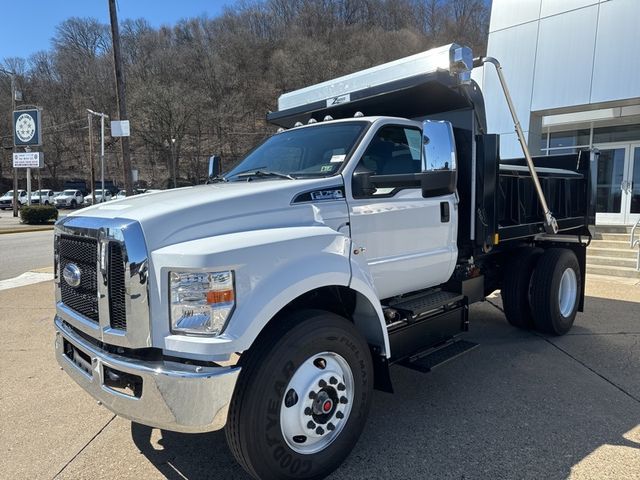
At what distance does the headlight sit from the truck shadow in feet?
3.59

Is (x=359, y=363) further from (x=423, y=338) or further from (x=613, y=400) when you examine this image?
(x=613, y=400)

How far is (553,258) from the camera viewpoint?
5.39m

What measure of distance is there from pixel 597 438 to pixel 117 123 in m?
11.5

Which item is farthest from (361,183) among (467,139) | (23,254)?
(23,254)

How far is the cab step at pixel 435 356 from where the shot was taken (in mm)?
3535

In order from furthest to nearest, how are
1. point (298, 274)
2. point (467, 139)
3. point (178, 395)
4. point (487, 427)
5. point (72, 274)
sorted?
point (467, 139), point (487, 427), point (72, 274), point (298, 274), point (178, 395)

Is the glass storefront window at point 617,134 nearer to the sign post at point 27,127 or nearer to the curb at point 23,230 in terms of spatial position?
the curb at point 23,230

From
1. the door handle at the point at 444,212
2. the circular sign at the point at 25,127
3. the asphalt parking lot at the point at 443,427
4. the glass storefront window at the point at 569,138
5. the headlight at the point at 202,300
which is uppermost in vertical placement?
the circular sign at the point at 25,127

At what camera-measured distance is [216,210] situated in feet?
8.75

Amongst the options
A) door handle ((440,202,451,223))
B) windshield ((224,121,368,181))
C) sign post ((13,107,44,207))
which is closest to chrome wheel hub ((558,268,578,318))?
door handle ((440,202,451,223))

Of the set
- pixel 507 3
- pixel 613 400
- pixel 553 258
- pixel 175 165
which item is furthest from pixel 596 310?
pixel 175 165

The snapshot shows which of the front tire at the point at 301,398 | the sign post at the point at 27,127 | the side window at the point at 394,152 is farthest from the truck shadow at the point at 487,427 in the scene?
the sign post at the point at 27,127

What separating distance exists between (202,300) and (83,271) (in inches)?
36.3

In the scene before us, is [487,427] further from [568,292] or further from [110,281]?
[568,292]
